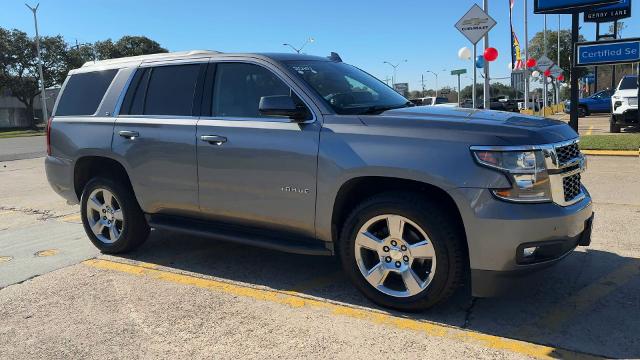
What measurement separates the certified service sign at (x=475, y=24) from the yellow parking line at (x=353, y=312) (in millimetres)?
9349

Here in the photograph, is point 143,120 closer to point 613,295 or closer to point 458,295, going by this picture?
point 458,295

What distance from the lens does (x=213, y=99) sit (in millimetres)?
4805

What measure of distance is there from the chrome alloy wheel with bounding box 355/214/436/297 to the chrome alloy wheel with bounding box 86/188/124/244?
2747 mm

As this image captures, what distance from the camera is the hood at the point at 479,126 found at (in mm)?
3496

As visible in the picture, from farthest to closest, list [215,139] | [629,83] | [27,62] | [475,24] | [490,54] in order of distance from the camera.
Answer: [27,62], [629,83], [490,54], [475,24], [215,139]

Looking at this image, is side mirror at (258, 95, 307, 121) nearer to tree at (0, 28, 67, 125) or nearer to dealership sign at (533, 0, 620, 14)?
dealership sign at (533, 0, 620, 14)

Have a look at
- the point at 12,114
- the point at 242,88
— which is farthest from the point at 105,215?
the point at 12,114

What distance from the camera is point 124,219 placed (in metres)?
5.47

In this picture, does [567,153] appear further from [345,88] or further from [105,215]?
[105,215]

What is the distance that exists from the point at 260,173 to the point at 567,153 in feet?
7.36

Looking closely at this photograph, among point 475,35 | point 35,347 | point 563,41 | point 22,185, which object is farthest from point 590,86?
point 35,347

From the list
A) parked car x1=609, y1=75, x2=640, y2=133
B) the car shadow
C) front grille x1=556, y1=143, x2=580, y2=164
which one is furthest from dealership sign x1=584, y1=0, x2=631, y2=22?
front grille x1=556, y1=143, x2=580, y2=164

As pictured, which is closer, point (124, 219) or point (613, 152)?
point (124, 219)

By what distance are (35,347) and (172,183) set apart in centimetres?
178
